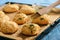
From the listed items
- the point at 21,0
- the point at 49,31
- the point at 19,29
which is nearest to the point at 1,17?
the point at 19,29

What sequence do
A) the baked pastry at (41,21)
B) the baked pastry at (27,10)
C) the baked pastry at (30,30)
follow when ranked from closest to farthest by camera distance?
the baked pastry at (30,30) → the baked pastry at (41,21) → the baked pastry at (27,10)

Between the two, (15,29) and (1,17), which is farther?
(1,17)

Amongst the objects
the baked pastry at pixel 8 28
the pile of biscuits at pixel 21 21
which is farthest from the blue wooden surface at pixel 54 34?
the baked pastry at pixel 8 28

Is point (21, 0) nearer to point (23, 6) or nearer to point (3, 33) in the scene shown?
point (23, 6)

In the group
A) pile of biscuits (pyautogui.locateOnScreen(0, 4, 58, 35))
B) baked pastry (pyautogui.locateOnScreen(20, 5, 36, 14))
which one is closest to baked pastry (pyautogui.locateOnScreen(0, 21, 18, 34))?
pile of biscuits (pyautogui.locateOnScreen(0, 4, 58, 35))

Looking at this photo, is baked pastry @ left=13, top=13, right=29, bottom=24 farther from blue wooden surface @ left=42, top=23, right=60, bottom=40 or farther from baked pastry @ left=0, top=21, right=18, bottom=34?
blue wooden surface @ left=42, top=23, right=60, bottom=40

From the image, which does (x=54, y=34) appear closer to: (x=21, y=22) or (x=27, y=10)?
(x=21, y=22)

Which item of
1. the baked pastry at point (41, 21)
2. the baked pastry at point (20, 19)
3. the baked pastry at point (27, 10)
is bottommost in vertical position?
the baked pastry at point (41, 21)

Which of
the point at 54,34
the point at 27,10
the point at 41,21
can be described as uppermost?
the point at 27,10

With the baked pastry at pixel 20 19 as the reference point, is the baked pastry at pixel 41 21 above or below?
below

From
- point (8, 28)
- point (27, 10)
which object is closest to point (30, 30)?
point (8, 28)

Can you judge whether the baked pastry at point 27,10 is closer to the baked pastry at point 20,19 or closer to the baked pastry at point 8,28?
the baked pastry at point 20,19
